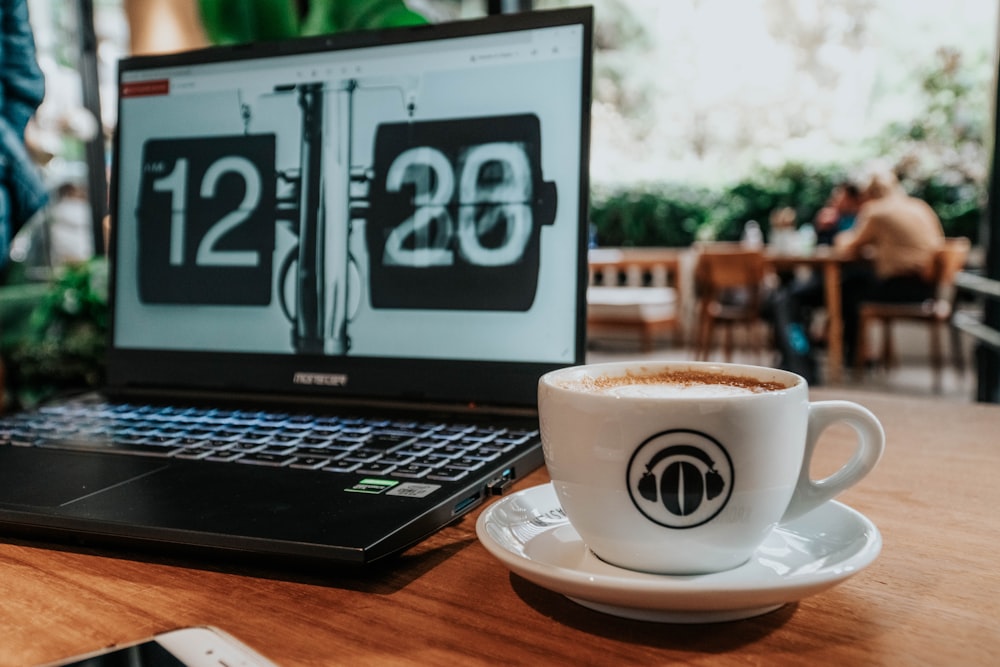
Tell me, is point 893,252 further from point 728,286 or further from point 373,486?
point 373,486

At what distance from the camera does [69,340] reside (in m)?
2.39

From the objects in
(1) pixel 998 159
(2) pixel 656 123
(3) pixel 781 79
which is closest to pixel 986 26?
(3) pixel 781 79

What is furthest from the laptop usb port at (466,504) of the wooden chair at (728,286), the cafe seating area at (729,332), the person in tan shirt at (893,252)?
the person in tan shirt at (893,252)

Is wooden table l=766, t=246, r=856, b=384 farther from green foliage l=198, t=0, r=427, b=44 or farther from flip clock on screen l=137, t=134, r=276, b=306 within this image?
flip clock on screen l=137, t=134, r=276, b=306

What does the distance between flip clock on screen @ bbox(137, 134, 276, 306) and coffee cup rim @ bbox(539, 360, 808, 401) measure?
0.46 metres

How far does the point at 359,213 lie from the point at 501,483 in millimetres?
356

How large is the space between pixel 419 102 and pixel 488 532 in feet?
1.60

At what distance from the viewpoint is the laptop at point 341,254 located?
2.03ft

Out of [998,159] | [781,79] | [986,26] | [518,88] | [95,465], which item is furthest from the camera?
[781,79]

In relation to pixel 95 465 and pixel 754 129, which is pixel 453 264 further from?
pixel 754 129

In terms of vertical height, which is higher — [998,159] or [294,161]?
[998,159]

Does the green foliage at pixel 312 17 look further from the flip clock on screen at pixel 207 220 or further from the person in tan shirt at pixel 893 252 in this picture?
the person in tan shirt at pixel 893 252

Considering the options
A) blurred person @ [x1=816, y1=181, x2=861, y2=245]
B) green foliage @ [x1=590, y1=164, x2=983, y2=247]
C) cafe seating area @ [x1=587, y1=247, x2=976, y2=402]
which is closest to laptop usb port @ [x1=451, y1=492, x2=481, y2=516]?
cafe seating area @ [x1=587, y1=247, x2=976, y2=402]

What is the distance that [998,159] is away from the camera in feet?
6.72
